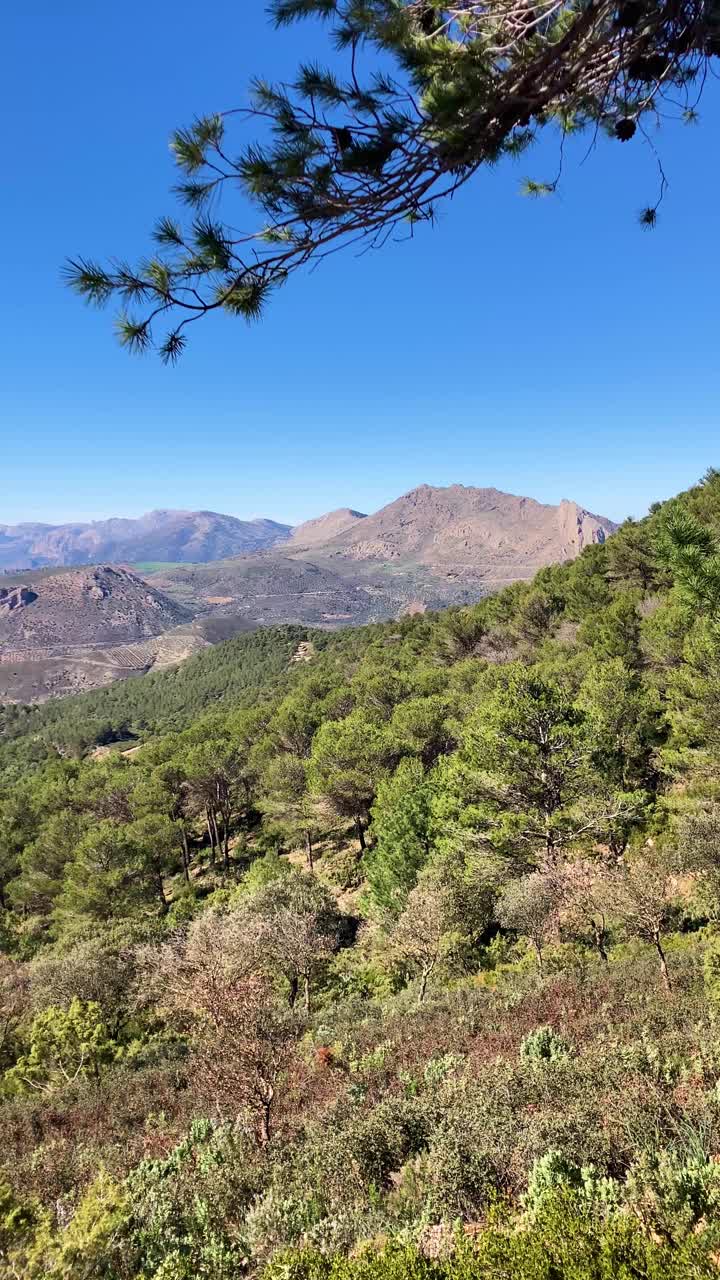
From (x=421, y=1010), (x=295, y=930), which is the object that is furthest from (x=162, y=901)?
(x=421, y=1010)

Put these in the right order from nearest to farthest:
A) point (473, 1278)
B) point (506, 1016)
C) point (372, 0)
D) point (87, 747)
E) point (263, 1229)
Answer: point (473, 1278) → point (372, 0) → point (263, 1229) → point (506, 1016) → point (87, 747)

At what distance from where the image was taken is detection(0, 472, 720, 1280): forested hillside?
5.95 m

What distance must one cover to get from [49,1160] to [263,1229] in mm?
5519

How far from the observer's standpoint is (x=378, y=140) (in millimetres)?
5422

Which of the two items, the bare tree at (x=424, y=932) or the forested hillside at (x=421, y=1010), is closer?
the forested hillside at (x=421, y=1010)

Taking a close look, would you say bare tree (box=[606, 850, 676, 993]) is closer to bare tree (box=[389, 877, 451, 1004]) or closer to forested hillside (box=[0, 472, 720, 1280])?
forested hillside (box=[0, 472, 720, 1280])

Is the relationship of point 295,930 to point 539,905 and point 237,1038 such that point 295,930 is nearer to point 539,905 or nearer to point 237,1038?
point 539,905

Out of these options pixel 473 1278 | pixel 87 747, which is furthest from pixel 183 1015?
pixel 87 747

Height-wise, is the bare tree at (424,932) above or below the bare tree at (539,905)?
below

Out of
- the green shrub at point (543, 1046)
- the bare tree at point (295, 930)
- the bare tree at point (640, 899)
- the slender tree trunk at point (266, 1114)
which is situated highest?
the bare tree at point (640, 899)

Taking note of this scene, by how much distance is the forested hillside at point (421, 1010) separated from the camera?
5945 millimetres

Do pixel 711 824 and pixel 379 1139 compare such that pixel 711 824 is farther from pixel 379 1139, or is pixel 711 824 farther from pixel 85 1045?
pixel 85 1045

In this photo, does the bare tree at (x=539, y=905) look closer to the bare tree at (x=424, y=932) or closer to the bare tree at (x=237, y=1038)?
the bare tree at (x=424, y=932)

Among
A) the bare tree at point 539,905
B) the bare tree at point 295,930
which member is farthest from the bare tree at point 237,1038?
the bare tree at point 539,905
